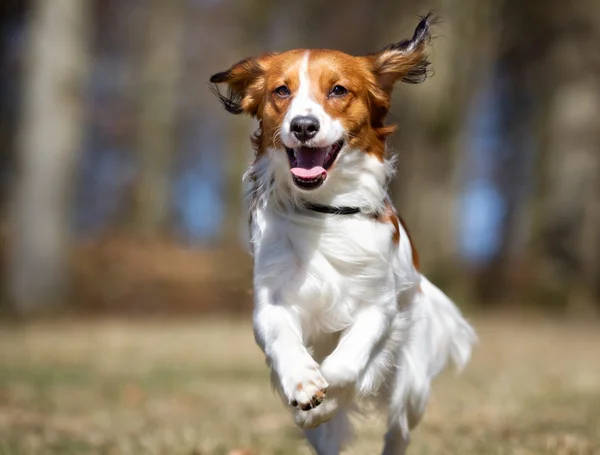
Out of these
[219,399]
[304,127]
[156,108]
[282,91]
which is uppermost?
[282,91]

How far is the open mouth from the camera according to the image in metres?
4.02

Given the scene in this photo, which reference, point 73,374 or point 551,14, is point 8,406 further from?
point 551,14

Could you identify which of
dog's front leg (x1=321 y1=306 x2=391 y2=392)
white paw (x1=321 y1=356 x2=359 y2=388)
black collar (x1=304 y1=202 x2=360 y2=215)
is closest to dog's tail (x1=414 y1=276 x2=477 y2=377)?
dog's front leg (x1=321 y1=306 x2=391 y2=392)

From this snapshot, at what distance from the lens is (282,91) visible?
4.25 meters

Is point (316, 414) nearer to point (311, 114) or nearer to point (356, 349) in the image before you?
point (356, 349)

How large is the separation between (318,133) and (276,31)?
701 inches

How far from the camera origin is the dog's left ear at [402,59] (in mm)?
4590

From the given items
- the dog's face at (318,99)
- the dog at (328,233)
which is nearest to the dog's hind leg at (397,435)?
the dog at (328,233)

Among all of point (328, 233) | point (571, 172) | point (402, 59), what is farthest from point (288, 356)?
point (571, 172)

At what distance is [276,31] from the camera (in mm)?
21312

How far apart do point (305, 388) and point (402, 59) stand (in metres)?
1.77

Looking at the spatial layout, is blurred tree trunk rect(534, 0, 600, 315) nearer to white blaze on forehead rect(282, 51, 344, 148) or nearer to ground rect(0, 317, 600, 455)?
ground rect(0, 317, 600, 455)

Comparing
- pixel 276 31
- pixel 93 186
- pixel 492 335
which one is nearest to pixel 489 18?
pixel 276 31

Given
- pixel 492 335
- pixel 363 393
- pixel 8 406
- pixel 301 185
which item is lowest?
pixel 492 335
